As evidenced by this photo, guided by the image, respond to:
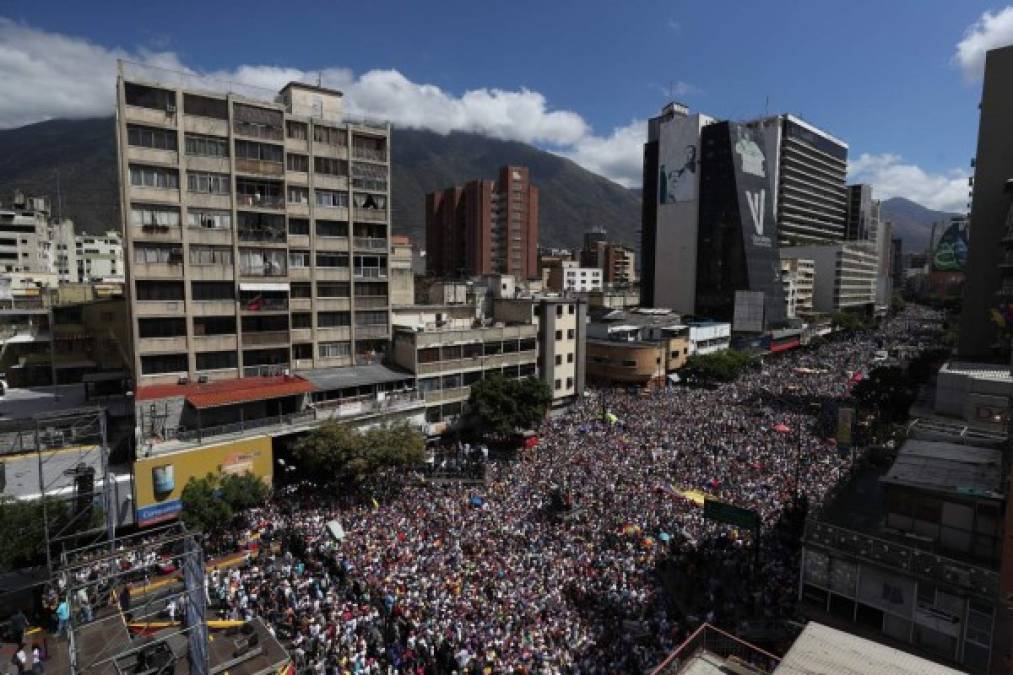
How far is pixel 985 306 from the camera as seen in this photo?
48.8 meters

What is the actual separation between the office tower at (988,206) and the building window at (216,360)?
59.6 meters

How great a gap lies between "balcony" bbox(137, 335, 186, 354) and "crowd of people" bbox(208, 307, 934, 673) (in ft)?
38.9

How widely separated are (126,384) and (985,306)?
6969 cm

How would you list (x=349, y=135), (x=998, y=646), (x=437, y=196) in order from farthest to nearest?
(x=437, y=196) < (x=349, y=135) < (x=998, y=646)

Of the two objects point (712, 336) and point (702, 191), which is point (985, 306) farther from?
point (702, 191)

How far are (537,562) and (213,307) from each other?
26.1 meters

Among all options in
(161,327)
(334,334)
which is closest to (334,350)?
(334,334)

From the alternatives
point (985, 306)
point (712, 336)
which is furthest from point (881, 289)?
point (985, 306)

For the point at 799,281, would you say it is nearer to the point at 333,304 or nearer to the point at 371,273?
the point at 371,273

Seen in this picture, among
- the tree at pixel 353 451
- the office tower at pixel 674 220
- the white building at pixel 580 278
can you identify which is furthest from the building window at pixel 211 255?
the white building at pixel 580 278

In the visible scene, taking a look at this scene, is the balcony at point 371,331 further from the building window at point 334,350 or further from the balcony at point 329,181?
the balcony at point 329,181

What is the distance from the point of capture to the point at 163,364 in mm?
34812

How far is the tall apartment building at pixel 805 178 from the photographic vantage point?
441ft

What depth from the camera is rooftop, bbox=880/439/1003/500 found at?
50.9ft
